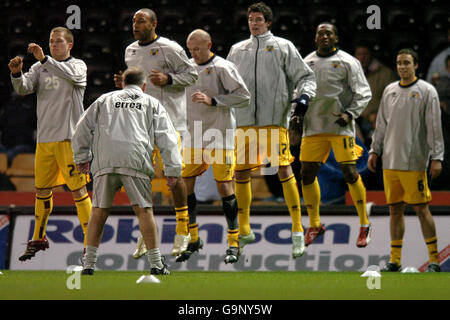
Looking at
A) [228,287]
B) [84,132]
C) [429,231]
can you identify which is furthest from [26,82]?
[429,231]

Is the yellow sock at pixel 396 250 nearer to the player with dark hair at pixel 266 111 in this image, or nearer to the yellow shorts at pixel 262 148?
the player with dark hair at pixel 266 111

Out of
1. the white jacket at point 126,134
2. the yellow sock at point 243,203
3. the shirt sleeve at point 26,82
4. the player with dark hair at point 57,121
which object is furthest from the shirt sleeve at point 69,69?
the yellow sock at point 243,203

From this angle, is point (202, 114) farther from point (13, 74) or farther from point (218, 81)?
point (13, 74)

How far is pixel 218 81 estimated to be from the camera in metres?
8.94

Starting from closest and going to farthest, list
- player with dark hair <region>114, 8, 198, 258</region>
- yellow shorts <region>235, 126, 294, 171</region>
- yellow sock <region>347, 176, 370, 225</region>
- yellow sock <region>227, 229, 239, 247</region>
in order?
player with dark hair <region>114, 8, 198, 258</region>
yellow sock <region>227, 229, 239, 247</region>
yellow shorts <region>235, 126, 294, 171</region>
yellow sock <region>347, 176, 370, 225</region>

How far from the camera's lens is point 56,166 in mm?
9125

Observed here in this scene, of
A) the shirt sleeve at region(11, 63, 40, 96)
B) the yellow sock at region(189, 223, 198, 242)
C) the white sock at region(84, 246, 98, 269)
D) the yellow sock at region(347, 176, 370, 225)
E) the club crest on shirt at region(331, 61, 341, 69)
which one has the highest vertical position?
the club crest on shirt at region(331, 61, 341, 69)

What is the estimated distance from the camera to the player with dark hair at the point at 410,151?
9492 millimetres

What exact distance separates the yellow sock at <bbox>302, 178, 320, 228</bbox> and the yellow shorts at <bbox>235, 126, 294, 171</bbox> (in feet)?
1.85

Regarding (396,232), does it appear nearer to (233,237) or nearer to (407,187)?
(407,187)

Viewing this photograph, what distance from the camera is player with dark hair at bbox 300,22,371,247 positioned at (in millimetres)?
9398

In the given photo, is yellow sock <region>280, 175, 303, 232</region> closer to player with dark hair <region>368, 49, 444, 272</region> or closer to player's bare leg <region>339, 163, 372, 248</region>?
player's bare leg <region>339, 163, 372, 248</region>

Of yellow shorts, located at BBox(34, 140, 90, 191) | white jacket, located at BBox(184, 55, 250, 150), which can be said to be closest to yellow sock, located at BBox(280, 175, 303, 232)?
white jacket, located at BBox(184, 55, 250, 150)
